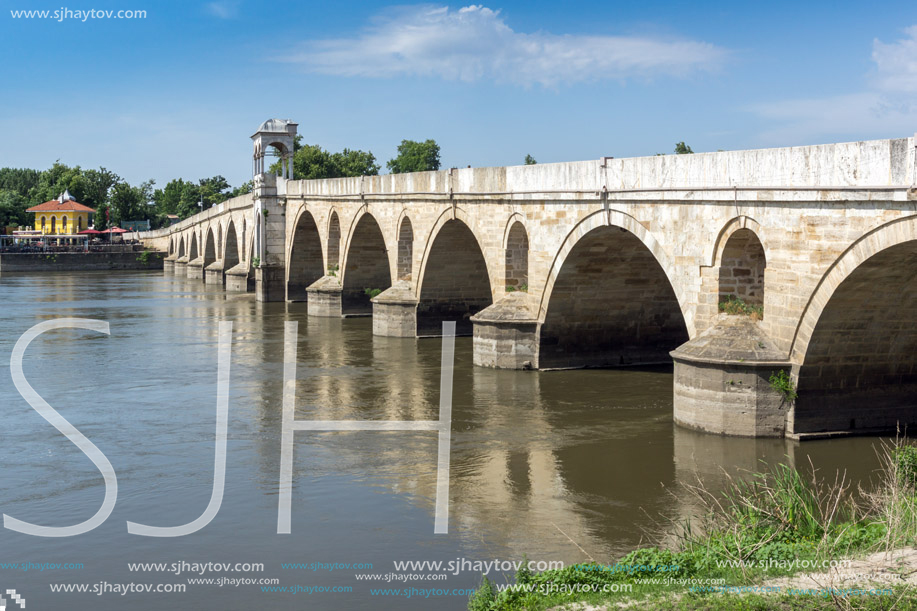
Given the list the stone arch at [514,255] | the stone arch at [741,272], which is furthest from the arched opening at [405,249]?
the stone arch at [741,272]

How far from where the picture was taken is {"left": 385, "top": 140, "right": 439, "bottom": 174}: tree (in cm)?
8750

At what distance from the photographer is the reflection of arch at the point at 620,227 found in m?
15.0

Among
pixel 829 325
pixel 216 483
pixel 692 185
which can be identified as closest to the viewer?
pixel 216 483

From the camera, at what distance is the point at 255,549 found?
9.30 m

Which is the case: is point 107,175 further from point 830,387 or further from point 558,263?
point 830,387

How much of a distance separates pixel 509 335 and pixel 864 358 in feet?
23.6

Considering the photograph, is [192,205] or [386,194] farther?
[192,205]

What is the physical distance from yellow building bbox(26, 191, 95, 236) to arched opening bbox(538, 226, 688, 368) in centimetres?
6983

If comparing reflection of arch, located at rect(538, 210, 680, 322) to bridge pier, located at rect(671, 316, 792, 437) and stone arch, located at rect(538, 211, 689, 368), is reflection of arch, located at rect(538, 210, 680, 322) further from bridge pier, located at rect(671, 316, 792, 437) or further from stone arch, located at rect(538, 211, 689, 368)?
bridge pier, located at rect(671, 316, 792, 437)

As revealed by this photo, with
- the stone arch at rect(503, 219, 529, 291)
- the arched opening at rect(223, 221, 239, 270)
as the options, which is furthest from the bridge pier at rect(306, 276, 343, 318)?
the arched opening at rect(223, 221, 239, 270)

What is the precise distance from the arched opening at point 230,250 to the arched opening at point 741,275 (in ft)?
116

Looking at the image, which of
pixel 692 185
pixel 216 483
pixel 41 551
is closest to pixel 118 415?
pixel 216 483

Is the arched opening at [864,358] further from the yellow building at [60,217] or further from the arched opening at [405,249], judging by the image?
the yellow building at [60,217]

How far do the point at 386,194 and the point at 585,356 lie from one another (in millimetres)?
9084
